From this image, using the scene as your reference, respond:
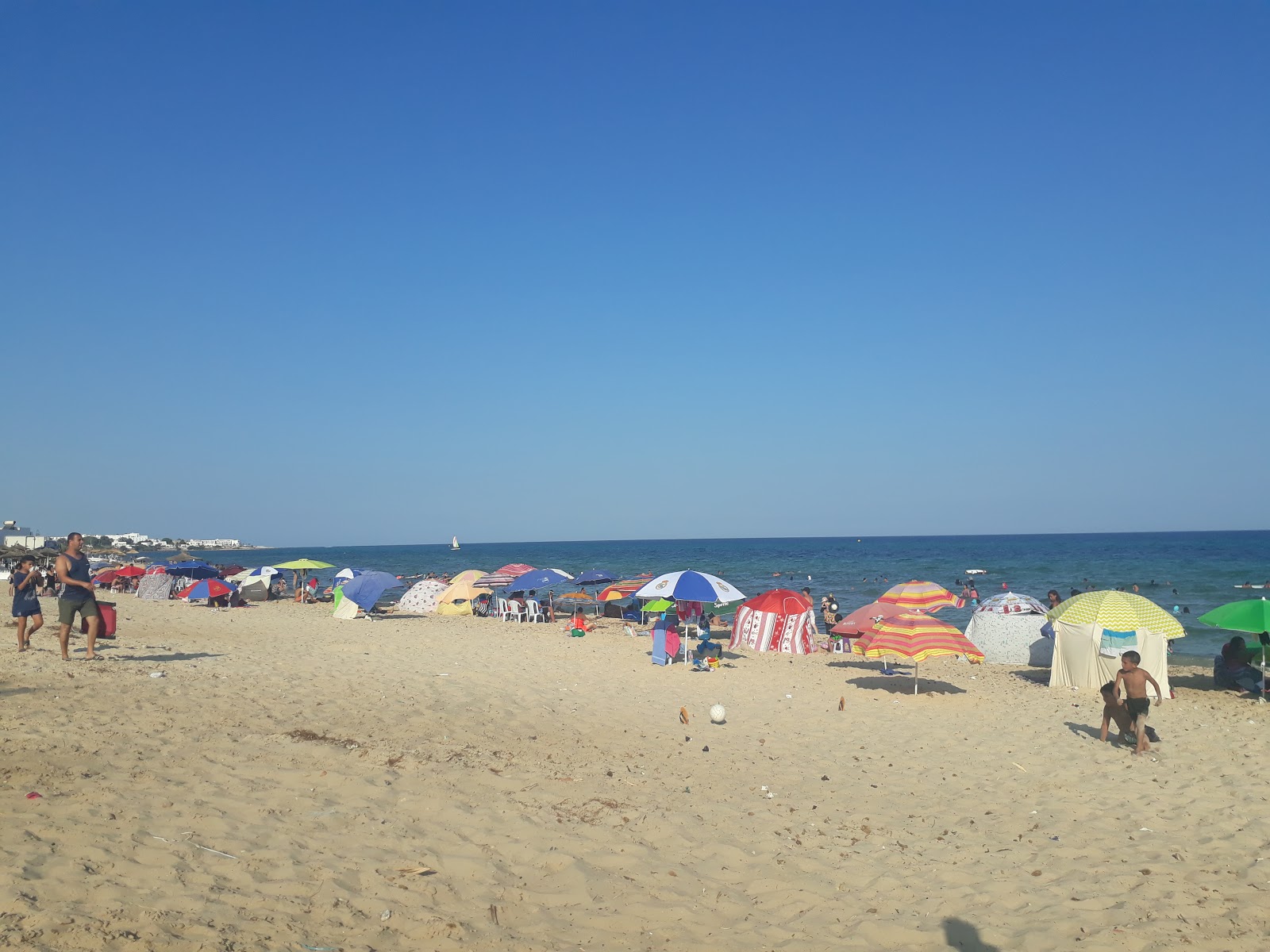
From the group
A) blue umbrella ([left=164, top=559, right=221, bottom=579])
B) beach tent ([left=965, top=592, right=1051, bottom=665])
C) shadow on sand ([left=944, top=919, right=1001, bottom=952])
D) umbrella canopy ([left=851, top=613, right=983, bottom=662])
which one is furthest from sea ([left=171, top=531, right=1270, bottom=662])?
shadow on sand ([left=944, top=919, right=1001, bottom=952])

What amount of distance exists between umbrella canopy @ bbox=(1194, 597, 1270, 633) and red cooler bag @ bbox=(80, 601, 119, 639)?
16.6 meters

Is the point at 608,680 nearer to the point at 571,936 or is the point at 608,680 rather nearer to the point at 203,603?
the point at 571,936

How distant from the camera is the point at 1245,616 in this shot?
1298cm

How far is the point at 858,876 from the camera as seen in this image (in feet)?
19.4

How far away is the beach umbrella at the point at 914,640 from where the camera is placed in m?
12.6

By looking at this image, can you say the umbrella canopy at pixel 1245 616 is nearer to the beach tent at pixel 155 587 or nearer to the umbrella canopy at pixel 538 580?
the umbrella canopy at pixel 538 580

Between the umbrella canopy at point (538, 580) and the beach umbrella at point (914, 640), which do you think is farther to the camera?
the umbrella canopy at point (538, 580)

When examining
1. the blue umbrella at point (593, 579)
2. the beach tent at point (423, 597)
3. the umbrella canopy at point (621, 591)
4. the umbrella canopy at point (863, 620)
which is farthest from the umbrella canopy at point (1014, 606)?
the beach tent at point (423, 597)

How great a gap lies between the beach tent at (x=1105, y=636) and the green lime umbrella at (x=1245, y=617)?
0.69m

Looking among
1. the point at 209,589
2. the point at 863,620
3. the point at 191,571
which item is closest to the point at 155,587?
the point at 191,571

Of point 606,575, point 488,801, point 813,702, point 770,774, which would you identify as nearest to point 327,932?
point 488,801

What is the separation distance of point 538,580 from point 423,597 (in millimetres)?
5868

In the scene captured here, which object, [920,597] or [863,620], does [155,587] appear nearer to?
[863,620]

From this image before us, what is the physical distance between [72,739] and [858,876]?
659cm
